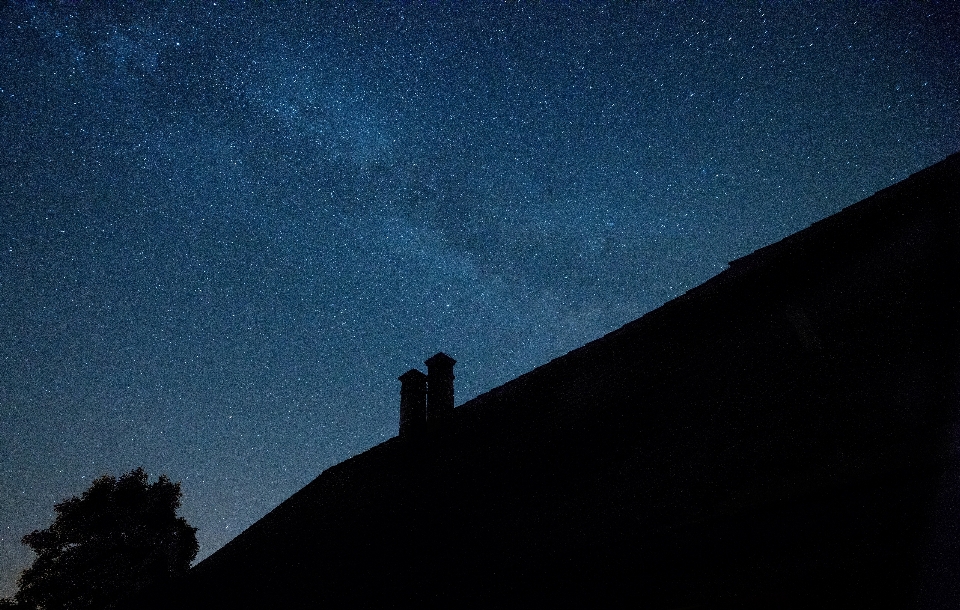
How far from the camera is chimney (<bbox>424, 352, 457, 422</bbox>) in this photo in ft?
30.6

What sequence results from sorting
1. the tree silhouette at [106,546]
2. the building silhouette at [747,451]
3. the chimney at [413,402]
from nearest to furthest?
the building silhouette at [747,451], the chimney at [413,402], the tree silhouette at [106,546]

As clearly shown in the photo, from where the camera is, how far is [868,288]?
4.51 metres

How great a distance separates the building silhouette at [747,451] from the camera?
3650 millimetres

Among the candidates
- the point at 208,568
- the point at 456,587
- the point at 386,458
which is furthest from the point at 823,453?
the point at 208,568

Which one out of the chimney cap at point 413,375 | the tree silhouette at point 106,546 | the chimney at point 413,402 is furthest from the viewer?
the tree silhouette at point 106,546

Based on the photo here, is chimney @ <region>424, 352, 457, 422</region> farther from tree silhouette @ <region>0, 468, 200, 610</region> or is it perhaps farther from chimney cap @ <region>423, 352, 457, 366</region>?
tree silhouette @ <region>0, 468, 200, 610</region>

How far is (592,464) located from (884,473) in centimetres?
272

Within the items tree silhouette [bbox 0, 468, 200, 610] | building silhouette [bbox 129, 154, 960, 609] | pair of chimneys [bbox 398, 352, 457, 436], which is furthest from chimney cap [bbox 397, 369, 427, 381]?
tree silhouette [bbox 0, 468, 200, 610]

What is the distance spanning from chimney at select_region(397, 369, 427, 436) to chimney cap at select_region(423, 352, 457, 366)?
31cm

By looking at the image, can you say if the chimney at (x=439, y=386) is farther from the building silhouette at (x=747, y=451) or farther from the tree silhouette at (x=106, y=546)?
the tree silhouette at (x=106, y=546)

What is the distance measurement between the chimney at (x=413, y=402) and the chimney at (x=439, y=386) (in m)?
0.12

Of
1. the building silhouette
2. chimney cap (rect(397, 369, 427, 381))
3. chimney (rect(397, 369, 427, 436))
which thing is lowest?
the building silhouette

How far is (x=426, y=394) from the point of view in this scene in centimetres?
970

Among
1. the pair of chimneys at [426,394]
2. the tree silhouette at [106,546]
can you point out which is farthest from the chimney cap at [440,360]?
the tree silhouette at [106,546]
